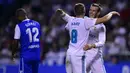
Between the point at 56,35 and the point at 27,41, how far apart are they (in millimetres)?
8667

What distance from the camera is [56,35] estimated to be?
21984 millimetres

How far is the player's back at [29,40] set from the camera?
13.3 m

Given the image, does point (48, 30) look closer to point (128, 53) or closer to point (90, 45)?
point (128, 53)

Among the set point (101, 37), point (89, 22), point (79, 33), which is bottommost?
point (101, 37)

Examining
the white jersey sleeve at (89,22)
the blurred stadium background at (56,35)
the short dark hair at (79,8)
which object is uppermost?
the short dark hair at (79,8)

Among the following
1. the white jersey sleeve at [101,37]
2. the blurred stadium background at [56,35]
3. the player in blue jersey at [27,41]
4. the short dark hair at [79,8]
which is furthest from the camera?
the blurred stadium background at [56,35]

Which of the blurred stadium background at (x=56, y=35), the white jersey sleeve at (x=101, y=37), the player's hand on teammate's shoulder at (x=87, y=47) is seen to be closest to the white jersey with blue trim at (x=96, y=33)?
the white jersey sleeve at (x=101, y=37)

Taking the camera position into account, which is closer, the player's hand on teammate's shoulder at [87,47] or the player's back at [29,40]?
the player's hand on teammate's shoulder at [87,47]

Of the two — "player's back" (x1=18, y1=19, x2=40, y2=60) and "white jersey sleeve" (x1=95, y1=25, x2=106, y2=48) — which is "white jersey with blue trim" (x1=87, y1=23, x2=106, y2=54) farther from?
"player's back" (x1=18, y1=19, x2=40, y2=60)

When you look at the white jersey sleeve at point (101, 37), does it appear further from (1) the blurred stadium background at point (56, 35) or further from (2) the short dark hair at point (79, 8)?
(1) the blurred stadium background at point (56, 35)

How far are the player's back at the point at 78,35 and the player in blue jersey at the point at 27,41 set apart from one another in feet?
3.53

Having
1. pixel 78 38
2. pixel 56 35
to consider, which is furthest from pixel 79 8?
pixel 56 35

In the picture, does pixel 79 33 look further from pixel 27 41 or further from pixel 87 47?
pixel 27 41

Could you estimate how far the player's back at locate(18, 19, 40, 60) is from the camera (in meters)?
13.3
